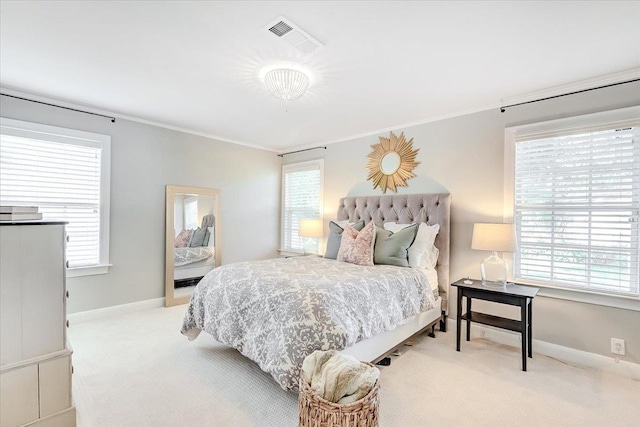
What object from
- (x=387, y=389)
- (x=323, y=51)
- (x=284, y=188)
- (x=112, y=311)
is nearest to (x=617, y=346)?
(x=387, y=389)

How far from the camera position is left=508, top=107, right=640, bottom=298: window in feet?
8.13

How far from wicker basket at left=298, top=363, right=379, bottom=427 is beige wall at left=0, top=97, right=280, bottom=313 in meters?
3.21

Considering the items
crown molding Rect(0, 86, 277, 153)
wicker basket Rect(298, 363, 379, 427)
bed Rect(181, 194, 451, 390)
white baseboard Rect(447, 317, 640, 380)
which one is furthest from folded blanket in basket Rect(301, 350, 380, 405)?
crown molding Rect(0, 86, 277, 153)

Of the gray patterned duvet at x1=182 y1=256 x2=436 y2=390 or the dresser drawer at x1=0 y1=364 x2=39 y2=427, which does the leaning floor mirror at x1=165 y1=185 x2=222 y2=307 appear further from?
the dresser drawer at x1=0 y1=364 x2=39 y2=427

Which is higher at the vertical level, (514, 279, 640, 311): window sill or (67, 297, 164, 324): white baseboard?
(514, 279, 640, 311): window sill

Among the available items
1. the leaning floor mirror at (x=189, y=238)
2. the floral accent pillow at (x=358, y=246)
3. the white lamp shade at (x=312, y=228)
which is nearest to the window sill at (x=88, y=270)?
the leaning floor mirror at (x=189, y=238)

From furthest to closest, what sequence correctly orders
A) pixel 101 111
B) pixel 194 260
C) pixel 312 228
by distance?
pixel 312 228 → pixel 194 260 → pixel 101 111

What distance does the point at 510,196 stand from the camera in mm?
3057

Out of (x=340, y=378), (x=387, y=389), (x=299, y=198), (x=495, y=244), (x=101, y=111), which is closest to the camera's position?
(x=340, y=378)

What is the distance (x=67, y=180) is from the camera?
3.40 metres

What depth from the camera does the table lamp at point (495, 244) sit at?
2.72 m

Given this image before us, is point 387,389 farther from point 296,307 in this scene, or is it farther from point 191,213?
point 191,213

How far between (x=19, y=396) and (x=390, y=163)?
12.7 feet

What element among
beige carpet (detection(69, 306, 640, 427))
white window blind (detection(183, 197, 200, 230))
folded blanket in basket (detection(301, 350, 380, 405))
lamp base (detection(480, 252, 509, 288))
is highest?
white window blind (detection(183, 197, 200, 230))
